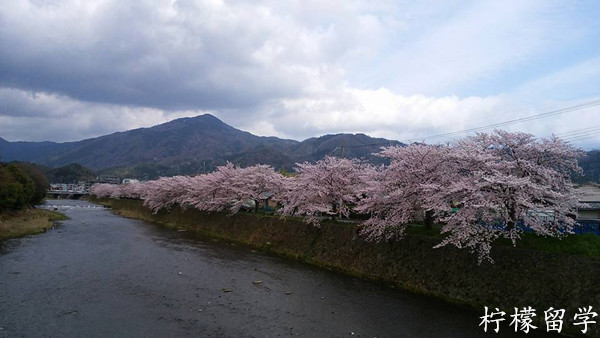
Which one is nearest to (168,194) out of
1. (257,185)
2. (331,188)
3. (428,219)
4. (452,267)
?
(257,185)

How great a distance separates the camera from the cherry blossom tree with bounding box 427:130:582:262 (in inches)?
774

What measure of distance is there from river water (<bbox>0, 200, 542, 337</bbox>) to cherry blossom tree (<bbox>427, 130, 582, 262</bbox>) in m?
4.69

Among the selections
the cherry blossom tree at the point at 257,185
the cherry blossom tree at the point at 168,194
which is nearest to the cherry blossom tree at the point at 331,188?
the cherry blossom tree at the point at 257,185

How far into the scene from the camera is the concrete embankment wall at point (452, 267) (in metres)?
17.8

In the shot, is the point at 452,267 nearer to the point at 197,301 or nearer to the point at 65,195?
the point at 197,301

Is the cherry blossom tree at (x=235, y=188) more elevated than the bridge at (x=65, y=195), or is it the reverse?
the cherry blossom tree at (x=235, y=188)

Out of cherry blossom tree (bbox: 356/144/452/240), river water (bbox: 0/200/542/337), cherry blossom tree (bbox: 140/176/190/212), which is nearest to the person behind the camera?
river water (bbox: 0/200/542/337)

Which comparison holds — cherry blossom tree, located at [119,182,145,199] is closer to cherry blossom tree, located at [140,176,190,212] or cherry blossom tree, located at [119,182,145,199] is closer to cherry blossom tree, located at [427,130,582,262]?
cherry blossom tree, located at [140,176,190,212]

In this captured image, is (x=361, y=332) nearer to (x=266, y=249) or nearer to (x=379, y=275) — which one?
(x=379, y=275)

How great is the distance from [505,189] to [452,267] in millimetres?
5560

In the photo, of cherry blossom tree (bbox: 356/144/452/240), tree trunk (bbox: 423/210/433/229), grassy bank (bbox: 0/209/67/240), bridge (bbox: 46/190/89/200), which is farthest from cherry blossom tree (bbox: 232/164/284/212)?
bridge (bbox: 46/190/89/200)

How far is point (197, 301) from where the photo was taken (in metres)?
19.9

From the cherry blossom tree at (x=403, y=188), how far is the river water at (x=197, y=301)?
4204mm

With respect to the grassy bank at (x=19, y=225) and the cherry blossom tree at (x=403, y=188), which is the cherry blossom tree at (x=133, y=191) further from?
the cherry blossom tree at (x=403, y=188)
